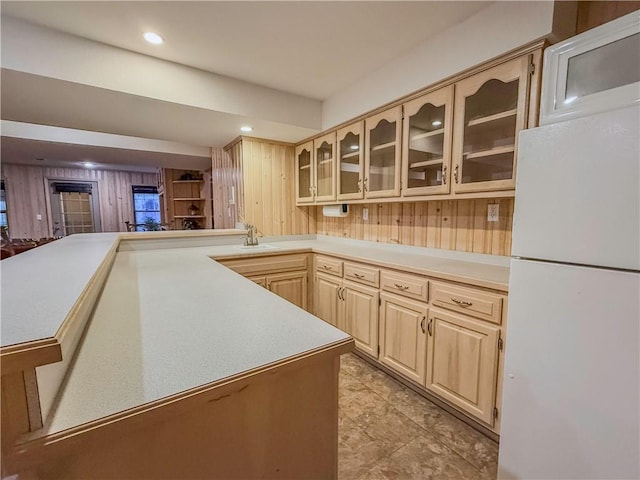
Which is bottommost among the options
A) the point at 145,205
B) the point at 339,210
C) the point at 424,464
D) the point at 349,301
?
the point at 424,464

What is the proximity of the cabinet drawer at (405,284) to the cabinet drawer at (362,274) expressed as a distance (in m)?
0.06

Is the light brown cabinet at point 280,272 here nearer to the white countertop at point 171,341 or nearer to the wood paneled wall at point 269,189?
the wood paneled wall at point 269,189

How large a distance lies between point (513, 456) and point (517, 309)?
0.64 metres

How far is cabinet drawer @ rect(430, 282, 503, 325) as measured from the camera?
1.49 meters

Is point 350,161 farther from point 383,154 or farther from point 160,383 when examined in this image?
point 160,383

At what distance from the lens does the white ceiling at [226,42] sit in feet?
5.29

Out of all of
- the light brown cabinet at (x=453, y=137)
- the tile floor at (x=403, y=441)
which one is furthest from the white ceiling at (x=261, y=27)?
the tile floor at (x=403, y=441)

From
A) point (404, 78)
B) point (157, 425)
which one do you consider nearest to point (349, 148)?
point (404, 78)

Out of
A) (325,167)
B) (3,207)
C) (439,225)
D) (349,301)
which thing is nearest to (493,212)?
(439,225)

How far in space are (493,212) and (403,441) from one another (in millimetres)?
1484

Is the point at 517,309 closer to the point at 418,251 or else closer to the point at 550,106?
the point at 550,106

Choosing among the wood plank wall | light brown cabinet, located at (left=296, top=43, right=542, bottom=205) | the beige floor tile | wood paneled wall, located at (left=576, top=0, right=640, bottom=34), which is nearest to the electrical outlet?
light brown cabinet, located at (left=296, top=43, right=542, bottom=205)

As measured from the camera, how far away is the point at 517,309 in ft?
3.92

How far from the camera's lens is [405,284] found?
1.95m
